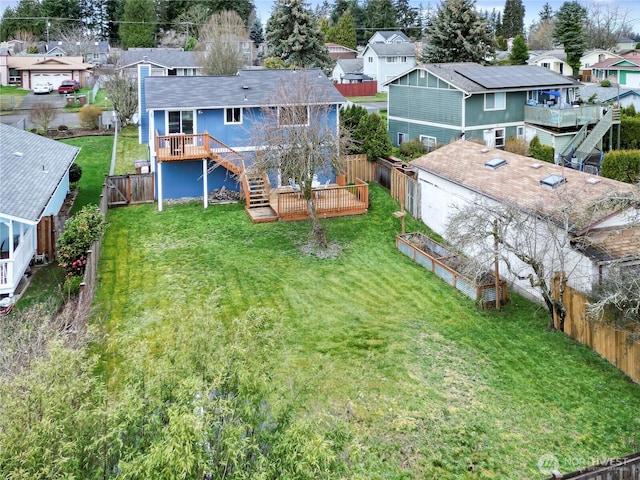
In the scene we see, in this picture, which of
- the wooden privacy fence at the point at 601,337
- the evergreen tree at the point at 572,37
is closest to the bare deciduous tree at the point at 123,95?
the wooden privacy fence at the point at 601,337

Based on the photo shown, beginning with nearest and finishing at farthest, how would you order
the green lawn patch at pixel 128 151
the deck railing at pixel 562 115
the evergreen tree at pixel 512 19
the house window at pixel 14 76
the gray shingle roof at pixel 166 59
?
the deck railing at pixel 562 115, the green lawn patch at pixel 128 151, the gray shingle roof at pixel 166 59, the house window at pixel 14 76, the evergreen tree at pixel 512 19

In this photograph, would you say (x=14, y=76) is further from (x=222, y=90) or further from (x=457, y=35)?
(x=222, y=90)

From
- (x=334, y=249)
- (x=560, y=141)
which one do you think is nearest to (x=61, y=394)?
(x=334, y=249)

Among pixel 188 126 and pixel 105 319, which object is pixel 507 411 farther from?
pixel 188 126

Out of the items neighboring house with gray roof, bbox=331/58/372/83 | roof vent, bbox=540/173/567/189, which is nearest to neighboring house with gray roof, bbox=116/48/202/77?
neighboring house with gray roof, bbox=331/58/372/83

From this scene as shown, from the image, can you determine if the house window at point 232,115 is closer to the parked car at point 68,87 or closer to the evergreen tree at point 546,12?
the parked car at point 68,87
